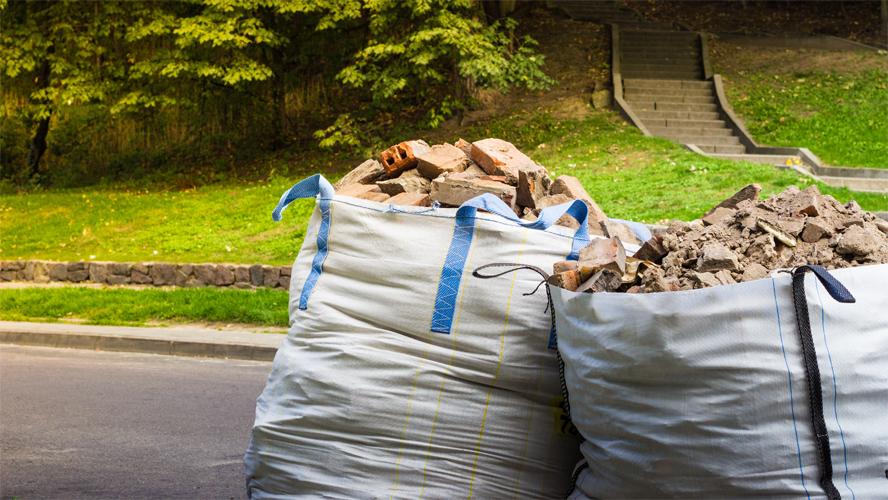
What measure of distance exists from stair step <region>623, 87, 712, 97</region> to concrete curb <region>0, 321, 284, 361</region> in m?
11.9

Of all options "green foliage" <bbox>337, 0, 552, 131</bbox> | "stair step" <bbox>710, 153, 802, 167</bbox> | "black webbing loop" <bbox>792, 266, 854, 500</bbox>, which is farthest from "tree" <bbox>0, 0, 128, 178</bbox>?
"black webbing loop" <bbox>792, 266, 854, 500</bbox>

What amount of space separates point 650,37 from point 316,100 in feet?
23.8

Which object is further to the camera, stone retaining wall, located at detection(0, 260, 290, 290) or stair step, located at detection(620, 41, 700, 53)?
stair step, located at detection(620, 41, 700, 53)

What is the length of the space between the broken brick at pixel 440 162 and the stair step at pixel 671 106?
50.1ft

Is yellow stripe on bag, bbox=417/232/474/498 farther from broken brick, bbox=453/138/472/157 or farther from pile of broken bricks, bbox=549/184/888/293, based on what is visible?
broken brick, bbox=453/138/472/157

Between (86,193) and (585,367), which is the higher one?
(585,367)

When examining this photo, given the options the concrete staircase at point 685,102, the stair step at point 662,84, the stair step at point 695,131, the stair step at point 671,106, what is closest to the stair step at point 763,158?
the concrete staircase at point 685,102

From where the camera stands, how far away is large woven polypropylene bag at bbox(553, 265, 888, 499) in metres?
2.44

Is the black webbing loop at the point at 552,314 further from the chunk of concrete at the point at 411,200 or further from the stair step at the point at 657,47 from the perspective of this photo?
the stair step at the point at 657,47

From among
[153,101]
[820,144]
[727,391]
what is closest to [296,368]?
[727,391]

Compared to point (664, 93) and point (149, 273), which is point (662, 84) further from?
point (149, 273)

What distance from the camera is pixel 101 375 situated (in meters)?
7.96

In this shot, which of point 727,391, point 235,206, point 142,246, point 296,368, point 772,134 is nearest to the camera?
point 727,391

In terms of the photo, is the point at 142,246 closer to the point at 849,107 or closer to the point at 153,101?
the point at 153,101
